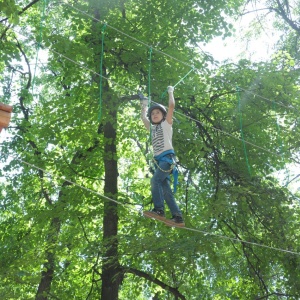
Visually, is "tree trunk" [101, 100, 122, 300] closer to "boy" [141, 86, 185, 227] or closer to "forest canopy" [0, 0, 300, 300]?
"forest canopy" [0, 0, 300, 300]

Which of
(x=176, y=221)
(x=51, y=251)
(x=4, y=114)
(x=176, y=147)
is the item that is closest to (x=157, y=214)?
(x=176, y=221)

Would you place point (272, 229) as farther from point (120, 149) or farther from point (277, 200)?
point (120, 149)

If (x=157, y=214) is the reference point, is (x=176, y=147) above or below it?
above

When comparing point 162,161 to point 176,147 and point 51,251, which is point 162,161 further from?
point 51,251

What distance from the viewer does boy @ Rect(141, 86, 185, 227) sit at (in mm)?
5949

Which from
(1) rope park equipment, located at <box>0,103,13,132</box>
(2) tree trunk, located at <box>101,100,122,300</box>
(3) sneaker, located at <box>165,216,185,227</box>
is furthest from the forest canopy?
(1) rope park equipment, located at <box>0,103,13,132</box>

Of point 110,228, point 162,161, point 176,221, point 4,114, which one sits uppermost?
point 110,228

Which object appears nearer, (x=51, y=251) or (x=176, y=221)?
(x=176, y=221)

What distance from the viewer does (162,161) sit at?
5961mm

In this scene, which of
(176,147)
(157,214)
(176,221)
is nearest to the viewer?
(157,214)

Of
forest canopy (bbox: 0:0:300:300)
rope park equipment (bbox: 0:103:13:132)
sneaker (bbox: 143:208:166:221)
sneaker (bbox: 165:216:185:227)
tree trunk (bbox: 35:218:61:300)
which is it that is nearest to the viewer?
rope park equipment (bbox: 0:103:13:132)

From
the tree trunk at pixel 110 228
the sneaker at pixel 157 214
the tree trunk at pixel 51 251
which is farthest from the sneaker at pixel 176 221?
the tree trunk at pixel 51 251

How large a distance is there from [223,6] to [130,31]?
1.93 m

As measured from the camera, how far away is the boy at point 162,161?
5949 millimetres
